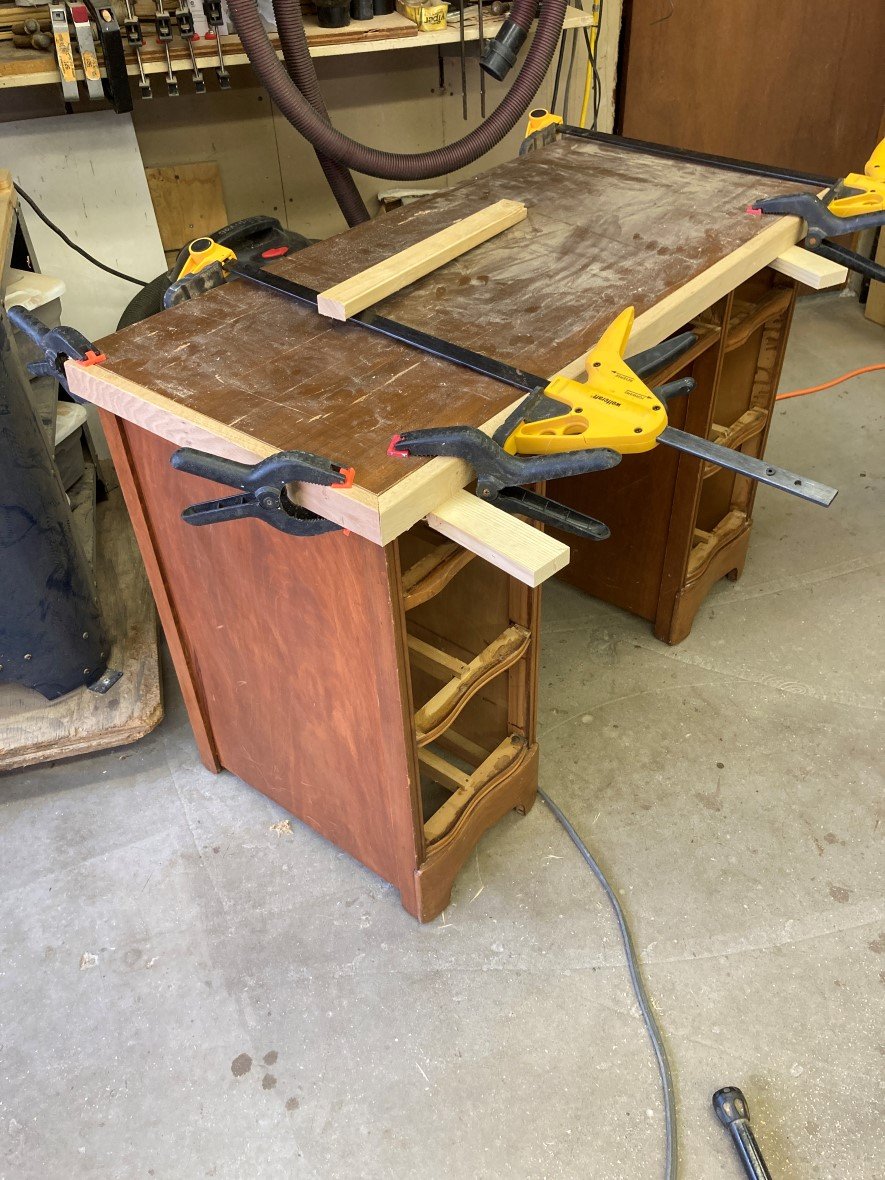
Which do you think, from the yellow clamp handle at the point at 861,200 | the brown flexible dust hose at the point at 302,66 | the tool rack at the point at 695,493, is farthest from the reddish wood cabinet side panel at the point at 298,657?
the brown flexible dust hose at the point at 302,66

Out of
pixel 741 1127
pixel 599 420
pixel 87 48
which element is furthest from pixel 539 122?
pixel 741 1127

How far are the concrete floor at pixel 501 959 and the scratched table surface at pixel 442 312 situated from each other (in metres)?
0.88

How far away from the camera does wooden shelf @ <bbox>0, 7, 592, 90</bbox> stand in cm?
196

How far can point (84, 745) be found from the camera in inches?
70.4

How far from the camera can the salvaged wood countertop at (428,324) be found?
111cm

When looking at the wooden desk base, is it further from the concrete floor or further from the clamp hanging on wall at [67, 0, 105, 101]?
the clamp hanging on wall at [67, 0, 105, 101]

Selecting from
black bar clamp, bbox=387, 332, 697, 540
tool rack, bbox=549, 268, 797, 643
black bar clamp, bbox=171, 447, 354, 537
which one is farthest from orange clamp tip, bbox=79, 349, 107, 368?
tool rack, bbox=549, 268, 797, 643

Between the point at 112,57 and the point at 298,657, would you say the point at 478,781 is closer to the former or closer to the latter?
the point at 298,657

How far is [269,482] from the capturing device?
1.03m

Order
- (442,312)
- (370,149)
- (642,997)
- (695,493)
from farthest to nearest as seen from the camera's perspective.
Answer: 1. (370,149)
2. (695,493)
3. (642,997)
4. (442,312)

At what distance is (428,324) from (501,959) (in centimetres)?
100

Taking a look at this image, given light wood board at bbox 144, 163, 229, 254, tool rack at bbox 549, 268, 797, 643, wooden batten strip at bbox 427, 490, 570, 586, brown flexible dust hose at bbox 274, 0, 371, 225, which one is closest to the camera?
wooden batten strip at bbox 427, 490, 570, 586

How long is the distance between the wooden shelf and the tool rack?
1073mm

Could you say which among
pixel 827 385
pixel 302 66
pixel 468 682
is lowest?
pixel 827 385
